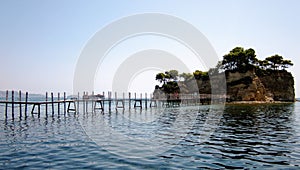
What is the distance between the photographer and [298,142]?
1286 cm

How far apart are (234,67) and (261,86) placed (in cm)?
1055

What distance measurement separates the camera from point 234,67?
79312mm

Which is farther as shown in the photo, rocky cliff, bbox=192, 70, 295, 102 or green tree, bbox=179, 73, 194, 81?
green tree, bbox=179, 73, 194, 81

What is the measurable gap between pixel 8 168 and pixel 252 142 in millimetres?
11852

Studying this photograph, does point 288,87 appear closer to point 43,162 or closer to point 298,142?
point 298,142

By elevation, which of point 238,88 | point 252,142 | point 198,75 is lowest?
point 252,142

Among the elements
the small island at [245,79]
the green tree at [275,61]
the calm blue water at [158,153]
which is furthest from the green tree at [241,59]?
the calm blue water at [158,153]

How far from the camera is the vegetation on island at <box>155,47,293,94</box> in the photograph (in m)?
75.8

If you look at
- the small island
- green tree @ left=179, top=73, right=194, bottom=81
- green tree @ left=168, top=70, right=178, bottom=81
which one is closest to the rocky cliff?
the small island

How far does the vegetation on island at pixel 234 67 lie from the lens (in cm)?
7575

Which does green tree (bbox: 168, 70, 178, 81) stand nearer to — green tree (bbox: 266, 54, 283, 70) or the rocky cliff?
the rocky cliff

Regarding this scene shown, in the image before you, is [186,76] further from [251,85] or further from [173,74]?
[251,85]

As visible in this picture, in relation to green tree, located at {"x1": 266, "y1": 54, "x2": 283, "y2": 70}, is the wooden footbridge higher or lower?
lower

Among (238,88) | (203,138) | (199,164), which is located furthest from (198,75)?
(199,164)
